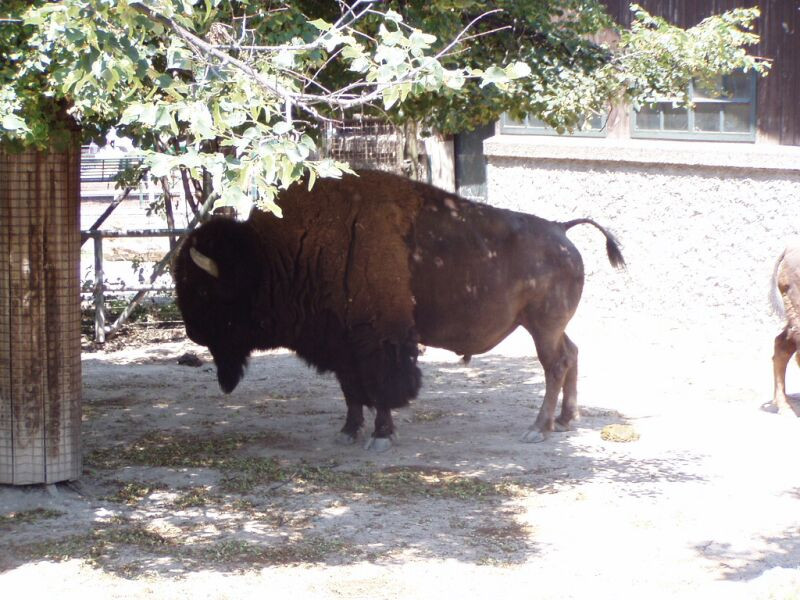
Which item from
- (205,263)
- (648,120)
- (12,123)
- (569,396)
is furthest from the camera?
(648,120)

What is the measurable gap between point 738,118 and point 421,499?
730cm

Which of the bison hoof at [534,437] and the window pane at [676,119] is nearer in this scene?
the bison hoof at [534,437]

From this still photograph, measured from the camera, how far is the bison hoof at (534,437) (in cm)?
814

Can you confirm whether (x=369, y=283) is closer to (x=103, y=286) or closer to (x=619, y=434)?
(x=619, y=434)

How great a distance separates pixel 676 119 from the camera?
1259 centimetres

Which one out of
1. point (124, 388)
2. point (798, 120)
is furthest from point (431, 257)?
point (798, 120)

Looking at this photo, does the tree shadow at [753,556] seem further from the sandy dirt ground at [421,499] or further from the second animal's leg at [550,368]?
the second animal's leg at [550,368]

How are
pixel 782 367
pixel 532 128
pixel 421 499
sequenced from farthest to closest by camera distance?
pixel 532 128, pixel 782 367, pixel 421 499

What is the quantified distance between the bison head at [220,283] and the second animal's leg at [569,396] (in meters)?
2.45

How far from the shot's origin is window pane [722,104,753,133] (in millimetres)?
12141

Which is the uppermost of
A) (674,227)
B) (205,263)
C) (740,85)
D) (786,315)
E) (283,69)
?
(740,85)

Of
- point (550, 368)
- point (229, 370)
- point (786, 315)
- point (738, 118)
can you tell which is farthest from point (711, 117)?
point (229, 370)

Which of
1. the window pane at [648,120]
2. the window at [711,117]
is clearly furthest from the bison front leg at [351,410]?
the window pane at [648,120]

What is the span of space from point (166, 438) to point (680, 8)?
7.75 meters
